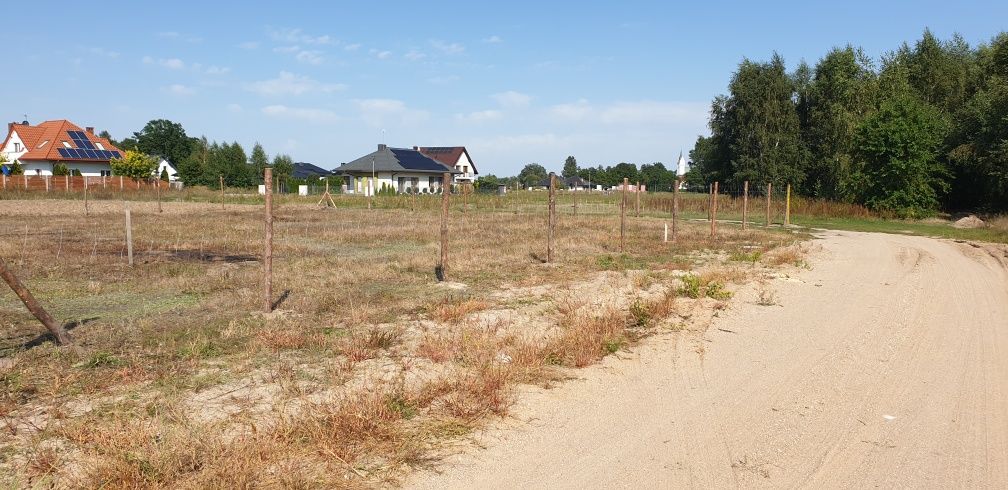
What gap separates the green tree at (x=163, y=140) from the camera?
10331cm

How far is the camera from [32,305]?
6.18 metres

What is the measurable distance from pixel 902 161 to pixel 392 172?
41010 millimetres

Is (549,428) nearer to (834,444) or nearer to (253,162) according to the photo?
(834,444)

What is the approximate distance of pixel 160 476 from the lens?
3.99m

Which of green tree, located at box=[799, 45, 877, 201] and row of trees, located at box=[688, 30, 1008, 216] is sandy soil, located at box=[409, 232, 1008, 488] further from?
green tree, located at box=[799, 45, 877, 201]

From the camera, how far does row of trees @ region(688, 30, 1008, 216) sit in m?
35.0

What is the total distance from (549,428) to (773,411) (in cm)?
192

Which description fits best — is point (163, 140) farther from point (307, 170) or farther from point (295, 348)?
point (295, 348)

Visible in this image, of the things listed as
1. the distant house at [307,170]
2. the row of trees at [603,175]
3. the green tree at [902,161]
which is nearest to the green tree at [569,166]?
the row of trees at [603,175]

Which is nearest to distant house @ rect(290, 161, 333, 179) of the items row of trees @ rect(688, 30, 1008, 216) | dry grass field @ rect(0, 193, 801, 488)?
row of trees @ rect(688, 30, 1008, 216)

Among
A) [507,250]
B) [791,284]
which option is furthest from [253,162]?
[791,284]

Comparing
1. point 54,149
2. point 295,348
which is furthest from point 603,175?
point 295,348

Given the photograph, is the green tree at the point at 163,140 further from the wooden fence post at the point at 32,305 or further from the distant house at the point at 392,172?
the wooden fence post at the point at 32,305

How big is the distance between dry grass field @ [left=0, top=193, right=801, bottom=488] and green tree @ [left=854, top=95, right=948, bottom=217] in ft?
80.3
